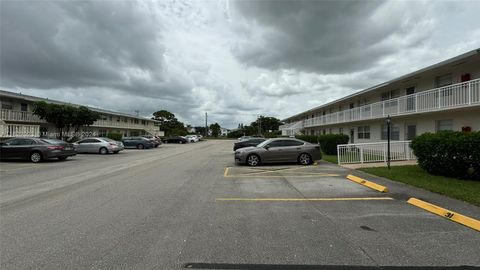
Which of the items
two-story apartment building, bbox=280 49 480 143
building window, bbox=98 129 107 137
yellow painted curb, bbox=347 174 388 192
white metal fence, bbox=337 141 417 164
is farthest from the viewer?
building window, bbox=98 129 107 137

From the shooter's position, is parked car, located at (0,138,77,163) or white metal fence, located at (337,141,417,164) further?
parked car, located at (0,138,77,163)

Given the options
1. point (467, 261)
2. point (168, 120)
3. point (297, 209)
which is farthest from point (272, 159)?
point (168, 120)

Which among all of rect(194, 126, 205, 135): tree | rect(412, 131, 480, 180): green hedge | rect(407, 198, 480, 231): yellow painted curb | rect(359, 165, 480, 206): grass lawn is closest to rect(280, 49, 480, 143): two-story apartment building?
rect(412, 131, 480, 180): green hedge

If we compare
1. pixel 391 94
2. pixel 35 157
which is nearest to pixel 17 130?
pixel 35 157

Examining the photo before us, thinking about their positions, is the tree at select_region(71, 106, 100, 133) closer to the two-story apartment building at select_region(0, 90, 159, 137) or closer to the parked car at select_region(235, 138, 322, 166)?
the two-story apartment building at select_region(0, 90, 159, 137)

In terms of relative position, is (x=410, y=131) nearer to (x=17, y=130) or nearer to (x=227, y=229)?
(x=227, y=229)

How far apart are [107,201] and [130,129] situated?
55.6 m

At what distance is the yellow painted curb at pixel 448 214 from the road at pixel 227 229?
0.22 m

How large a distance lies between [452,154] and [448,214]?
5.30 m

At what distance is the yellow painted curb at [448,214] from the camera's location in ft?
16.7

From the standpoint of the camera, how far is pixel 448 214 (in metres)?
5.64

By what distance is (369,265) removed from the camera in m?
3.51

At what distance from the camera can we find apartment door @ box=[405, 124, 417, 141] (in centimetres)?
2001

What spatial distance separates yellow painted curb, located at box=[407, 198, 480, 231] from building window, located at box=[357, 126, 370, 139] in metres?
21.2
